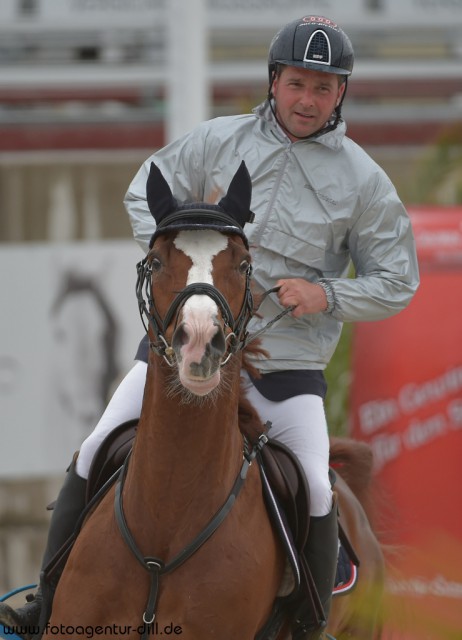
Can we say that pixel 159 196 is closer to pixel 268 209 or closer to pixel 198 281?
pixel 198 281

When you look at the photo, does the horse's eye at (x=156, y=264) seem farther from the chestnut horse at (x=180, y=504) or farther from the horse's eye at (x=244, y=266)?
the horse's eye at (x=244, y=266)

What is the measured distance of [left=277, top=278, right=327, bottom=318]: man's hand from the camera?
353 centimetres

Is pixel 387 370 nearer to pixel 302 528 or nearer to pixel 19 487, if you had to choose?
pixel 19 487

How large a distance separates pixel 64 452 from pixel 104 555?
4195mm

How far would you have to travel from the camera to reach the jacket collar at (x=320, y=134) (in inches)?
149

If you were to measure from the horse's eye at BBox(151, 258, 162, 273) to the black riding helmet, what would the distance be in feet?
3.19

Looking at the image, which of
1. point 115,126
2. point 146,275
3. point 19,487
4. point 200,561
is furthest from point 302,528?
point 115,126

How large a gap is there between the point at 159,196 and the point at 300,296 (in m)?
0.61

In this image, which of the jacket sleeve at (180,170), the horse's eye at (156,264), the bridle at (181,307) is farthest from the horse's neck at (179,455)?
the jacket sleeve at (180,170)

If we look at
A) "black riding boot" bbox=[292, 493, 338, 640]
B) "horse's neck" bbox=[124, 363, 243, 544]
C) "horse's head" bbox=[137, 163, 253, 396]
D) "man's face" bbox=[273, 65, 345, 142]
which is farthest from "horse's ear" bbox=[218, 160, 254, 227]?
"black riding boot" bbox=[292, 493, 338, 640]

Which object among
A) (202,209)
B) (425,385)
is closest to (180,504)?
(202,209)

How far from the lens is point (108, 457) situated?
3.69 metres

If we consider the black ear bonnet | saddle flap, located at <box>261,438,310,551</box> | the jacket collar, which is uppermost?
the jacket collar

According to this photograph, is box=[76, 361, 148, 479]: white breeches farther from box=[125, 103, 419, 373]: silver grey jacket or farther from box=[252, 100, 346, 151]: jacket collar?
box=[252, 100, 346, 151]: jacket collar
